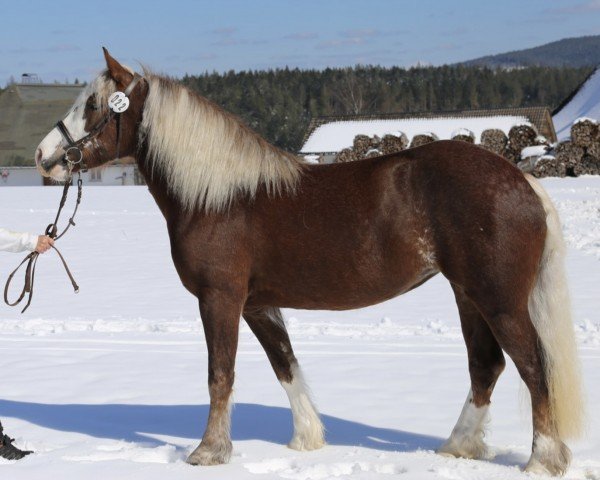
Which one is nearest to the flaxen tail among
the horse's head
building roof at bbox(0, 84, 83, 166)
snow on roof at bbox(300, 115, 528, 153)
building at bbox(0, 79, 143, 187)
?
the horse's head

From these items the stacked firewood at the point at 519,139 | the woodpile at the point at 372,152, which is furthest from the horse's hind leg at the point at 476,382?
the stacked firewood at the point at 519,139

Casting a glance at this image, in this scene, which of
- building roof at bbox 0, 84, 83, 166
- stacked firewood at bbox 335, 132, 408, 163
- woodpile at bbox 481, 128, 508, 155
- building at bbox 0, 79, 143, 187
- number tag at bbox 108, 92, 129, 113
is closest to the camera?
number tag at bbox 108, 92, 129, 113

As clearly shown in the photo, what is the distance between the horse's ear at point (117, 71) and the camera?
4035 millimetres

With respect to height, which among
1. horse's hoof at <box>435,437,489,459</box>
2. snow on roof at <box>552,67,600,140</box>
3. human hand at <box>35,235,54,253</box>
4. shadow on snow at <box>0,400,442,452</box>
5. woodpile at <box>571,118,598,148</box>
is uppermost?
snow on roof at <box>552,67,600,140</box>

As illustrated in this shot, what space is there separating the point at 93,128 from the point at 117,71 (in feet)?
1.02

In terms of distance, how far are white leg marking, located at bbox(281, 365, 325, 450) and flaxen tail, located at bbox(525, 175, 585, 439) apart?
118 centimetres

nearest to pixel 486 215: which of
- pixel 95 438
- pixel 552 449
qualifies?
pixel 552 449

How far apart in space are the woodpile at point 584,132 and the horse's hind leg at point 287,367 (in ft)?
57.5

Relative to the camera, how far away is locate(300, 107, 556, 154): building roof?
44.2 meters

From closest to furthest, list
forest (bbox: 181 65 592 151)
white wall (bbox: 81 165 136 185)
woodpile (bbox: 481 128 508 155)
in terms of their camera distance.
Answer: woodpile (bbox: 481 128 508 155) → white wall (bbox: 81 165 136 185) → forest (bbox: 181 65 592 151)

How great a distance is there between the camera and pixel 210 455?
13.0 ft

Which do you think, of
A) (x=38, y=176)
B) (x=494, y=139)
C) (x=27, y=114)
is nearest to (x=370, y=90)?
(x=27, y=114)

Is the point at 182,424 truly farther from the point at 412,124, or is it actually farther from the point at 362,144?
the point at 412,124

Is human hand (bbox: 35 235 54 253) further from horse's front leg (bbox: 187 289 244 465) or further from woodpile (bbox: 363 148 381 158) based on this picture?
woodpile (bbox: 363 148 381 158)
